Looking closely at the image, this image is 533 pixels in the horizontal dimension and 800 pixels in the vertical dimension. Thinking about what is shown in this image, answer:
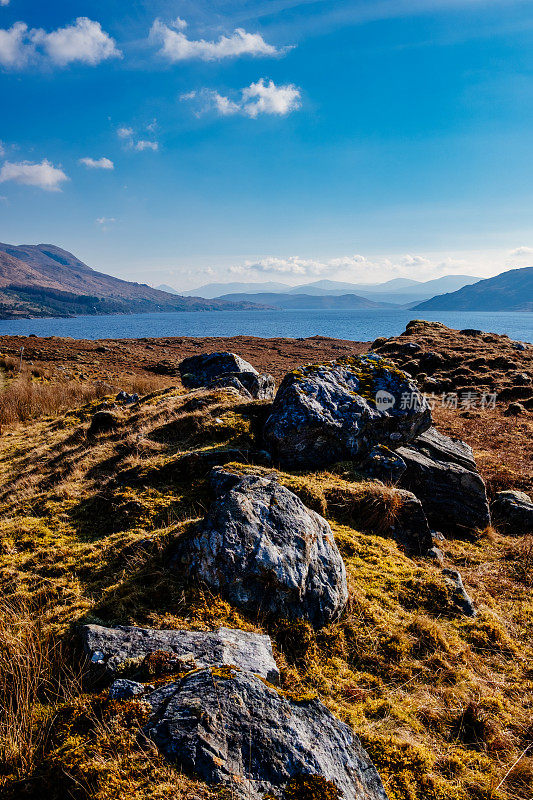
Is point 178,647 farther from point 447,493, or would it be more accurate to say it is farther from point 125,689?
point 447,493

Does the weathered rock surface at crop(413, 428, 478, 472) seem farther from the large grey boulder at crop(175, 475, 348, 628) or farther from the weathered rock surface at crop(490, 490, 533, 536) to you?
the large grey boulder at crop(175, 475, 348, 628)

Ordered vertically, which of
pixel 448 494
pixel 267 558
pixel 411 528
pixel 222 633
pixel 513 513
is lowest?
pixel 513 513

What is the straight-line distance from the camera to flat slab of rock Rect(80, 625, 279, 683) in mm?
3562

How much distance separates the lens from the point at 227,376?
48.3 feet

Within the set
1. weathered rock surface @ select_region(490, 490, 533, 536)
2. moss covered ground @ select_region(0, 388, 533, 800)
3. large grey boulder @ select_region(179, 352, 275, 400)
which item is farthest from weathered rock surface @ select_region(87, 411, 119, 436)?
weathered rock surface @ select_region(490, 490, 533, 536)

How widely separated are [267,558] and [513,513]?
7.58 metres

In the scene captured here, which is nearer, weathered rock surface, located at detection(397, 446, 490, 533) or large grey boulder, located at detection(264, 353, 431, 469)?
large grey boulder, located at detection(264, 353, 431, 469)

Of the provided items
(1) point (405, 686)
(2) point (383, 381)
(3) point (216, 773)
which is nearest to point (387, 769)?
(1) point (405, 686)

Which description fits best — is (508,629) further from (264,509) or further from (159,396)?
(159,396)

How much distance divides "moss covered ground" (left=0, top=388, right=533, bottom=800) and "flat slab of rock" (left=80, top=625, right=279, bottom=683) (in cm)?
26

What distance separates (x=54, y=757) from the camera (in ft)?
8.96

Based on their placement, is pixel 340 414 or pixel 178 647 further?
pixel 340 414

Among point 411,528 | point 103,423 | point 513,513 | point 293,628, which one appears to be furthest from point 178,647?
point 103,423

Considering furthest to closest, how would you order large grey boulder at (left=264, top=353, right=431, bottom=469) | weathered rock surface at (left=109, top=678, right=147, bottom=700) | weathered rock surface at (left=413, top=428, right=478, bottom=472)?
weathered rock surface at (left=413, top=428, right=478, bottom=472) < large grey boulder at (left=264, top=353, right=431, bottom=469) < weathered rock surface at (left=109, top=678, right=147, bottom=700)
